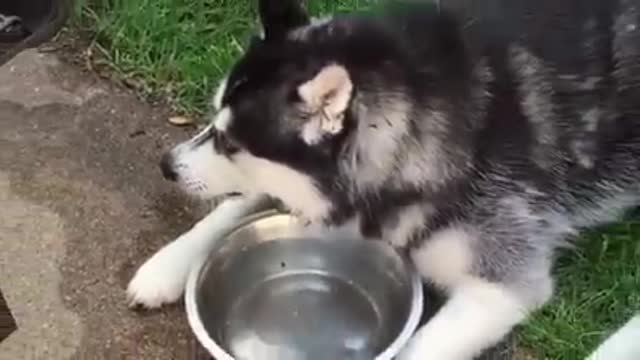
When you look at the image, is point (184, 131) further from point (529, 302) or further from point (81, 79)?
point (529, 302)

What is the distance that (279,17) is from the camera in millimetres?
2646

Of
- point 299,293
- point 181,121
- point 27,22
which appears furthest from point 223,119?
point 27,22

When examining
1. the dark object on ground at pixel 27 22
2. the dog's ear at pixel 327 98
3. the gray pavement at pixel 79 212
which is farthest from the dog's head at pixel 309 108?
the dark object on ground at pixel 27 22

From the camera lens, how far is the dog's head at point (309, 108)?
2.53 metres

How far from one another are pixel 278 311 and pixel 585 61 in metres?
0.81

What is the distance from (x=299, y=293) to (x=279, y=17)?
0.65m

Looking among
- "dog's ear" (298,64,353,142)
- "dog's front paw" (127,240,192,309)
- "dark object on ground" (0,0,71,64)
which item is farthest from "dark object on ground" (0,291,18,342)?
"dark object on ground" (0,0,71,64)

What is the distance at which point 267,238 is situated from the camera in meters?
2.98

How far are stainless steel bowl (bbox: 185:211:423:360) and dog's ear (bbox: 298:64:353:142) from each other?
438mm

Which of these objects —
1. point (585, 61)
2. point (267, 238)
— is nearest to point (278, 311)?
point (267, 238)

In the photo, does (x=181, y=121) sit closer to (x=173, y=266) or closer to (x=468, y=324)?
(x=173, y=266)

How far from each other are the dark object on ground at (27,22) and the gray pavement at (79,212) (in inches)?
1.7

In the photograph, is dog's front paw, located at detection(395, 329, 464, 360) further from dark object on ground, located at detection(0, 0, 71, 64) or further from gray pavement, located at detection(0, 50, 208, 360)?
dark object on ground, located at detection(0, 0, 71, 64)

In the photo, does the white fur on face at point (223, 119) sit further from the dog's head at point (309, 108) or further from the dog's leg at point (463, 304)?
the dog's leg at point (463, 304)
